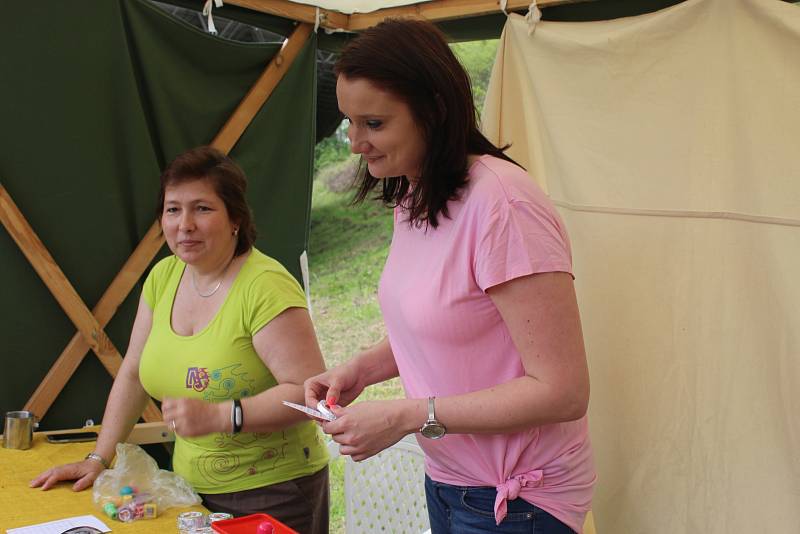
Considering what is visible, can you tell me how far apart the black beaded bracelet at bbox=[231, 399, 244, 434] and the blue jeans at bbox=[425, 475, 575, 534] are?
0.53m

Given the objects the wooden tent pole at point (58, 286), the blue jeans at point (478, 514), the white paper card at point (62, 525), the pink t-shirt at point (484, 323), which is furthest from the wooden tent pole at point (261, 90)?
the blue jeans at point (478, 514)

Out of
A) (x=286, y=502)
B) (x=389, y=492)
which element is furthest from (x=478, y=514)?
(x=389, y=492)

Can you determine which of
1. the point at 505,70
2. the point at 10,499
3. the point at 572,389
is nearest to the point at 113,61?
the point at 505,70

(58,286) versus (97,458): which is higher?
(58,286)

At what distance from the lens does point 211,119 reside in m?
3.14

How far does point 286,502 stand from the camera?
198 cm

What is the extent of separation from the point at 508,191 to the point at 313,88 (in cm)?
223

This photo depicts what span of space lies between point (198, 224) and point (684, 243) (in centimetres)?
128

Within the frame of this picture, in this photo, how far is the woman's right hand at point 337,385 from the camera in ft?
5.23

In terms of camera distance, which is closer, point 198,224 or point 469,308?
point 469,308

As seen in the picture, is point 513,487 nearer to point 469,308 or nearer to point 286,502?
point 469,308

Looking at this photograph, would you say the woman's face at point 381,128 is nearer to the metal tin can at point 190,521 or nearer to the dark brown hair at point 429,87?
the dark brown hair at point 429,87

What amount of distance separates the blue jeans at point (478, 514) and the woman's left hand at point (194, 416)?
0.55 metres

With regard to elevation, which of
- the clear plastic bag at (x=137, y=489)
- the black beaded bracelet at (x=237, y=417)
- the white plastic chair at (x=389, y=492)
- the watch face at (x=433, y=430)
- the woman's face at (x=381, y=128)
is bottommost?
the white plastic chair at (x=389, y=492)
